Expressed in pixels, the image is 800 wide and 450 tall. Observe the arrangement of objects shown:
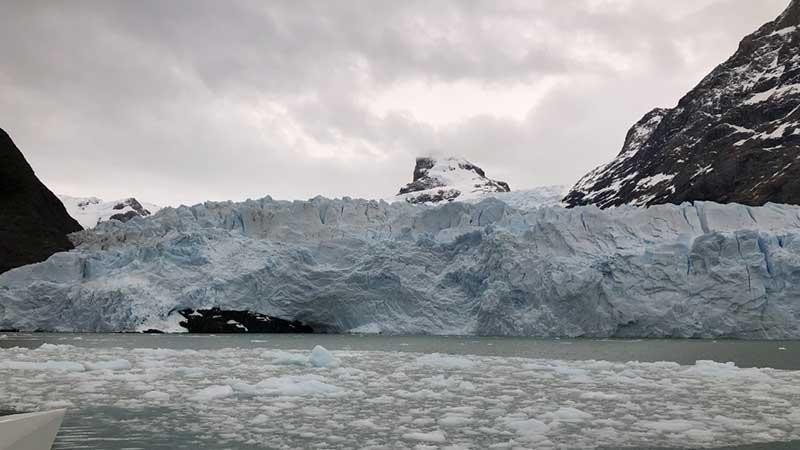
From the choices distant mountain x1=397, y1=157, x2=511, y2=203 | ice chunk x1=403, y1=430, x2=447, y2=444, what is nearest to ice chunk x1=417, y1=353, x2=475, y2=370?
ice chunk x1=403, y1=430, x2=447, y2=444

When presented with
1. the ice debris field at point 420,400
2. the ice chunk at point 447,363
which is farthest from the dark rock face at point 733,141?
the ice debris field at point 420,400

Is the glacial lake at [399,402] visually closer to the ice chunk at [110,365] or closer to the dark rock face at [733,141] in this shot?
the ice chunk at [110,365]

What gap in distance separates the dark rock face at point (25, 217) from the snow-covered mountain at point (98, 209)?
90573 mm

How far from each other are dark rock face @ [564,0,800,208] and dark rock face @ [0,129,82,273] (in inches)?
1887

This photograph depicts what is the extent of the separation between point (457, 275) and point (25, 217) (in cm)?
3631

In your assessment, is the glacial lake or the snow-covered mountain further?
the snow-covered mountain

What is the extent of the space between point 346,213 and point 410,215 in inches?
125

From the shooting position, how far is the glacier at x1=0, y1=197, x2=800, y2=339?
84.9ft

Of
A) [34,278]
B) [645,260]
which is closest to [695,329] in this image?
[645,260]

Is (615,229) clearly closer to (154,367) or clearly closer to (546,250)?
(546,250)

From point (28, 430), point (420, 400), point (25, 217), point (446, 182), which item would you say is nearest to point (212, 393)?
point (420, 400)

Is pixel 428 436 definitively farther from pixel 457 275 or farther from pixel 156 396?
pixel 457 275

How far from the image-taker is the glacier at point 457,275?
25.9 metres

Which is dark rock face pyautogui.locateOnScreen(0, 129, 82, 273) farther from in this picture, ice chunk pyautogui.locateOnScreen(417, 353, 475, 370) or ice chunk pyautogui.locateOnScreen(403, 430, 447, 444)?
ice chunk pyautogui.locateOnScreen(403, 430, 447, 444)
